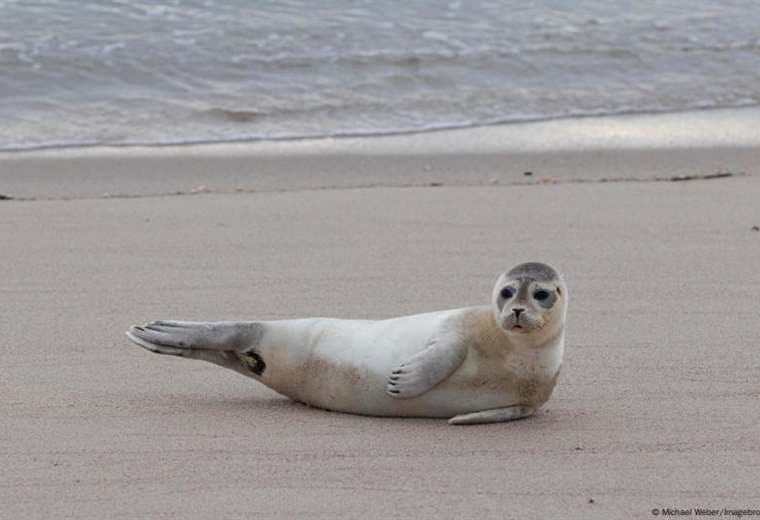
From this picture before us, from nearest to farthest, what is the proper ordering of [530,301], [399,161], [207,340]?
[530,301], [207,340], [399,161]

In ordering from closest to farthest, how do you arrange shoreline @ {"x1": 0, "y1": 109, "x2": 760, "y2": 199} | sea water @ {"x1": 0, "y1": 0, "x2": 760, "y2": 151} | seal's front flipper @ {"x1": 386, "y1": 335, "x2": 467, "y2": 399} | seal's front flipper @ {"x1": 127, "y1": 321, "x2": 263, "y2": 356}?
A: seal's front flipper @ {"x1": 386, "y1": 335, "x2": 467, "y2": 399}, seal's front flipper @ {"x1": 127, "y1": 321, "x2": 263, "y2": 356}, shoreline @ {"x1": 0, "y1": 109, "x2": 760, "y2": 199}, sea water @ {"x1": 0, "y1": 0, "x2": 760, "y2": 151}

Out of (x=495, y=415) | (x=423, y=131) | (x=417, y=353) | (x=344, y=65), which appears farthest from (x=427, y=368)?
(x=344, y=65)

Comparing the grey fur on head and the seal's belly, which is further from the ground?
the grey fur on head

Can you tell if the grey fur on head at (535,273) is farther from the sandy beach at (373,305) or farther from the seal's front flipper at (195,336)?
the seal's front flipper at (195,336)

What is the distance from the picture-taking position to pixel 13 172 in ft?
26.7

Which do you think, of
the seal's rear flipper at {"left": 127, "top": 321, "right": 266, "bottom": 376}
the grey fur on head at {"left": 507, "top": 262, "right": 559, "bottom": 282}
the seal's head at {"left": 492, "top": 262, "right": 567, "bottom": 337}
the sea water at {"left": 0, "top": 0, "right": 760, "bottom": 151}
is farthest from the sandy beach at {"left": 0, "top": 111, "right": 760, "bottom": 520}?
the sea water at {"left": 0, "top": 0, "right": 760, "bottom": 151}

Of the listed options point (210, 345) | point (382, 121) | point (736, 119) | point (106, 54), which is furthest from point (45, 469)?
point (106, 54)

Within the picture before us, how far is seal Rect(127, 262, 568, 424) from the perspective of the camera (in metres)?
4.00

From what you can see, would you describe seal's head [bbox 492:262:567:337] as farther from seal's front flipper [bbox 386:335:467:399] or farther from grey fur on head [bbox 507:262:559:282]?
seal's front flipper [bbox 386:335:467:399]

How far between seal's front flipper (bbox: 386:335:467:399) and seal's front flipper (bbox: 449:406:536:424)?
12 centimetres

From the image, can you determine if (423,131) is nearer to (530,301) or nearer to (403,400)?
(403,400)

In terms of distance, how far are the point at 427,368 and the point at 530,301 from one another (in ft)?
1.09

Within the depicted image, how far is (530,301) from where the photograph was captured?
3.94 metres

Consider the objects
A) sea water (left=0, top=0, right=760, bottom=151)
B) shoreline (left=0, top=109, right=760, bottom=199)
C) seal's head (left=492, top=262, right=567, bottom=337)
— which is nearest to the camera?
seal's head (left=492, top=262, right=567, bottom=337)
